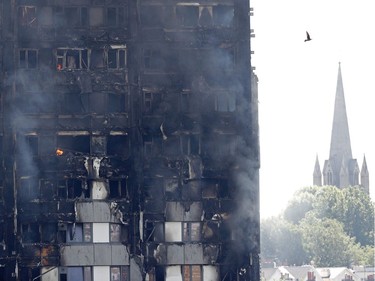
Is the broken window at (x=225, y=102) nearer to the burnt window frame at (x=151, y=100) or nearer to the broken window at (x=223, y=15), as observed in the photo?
the burnt window frame at (x=151, y=100)

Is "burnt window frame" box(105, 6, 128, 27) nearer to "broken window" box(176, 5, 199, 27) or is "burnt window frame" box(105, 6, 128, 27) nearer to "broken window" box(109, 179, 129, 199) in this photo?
"broken window" box(176, 5, 199, 27)

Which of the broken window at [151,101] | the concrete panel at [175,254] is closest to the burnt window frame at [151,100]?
the broken window at [151,101]

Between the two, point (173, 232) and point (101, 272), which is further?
point (173, 232)

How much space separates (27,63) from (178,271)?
12517mm

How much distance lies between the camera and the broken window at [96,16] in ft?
263

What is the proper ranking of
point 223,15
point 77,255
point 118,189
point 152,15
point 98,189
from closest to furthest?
point 77,255, point 118,189, point 98,189, point 152,15, point 223,15

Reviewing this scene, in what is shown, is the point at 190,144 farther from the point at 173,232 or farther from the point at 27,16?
the point at 27,16

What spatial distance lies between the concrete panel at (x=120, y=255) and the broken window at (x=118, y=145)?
4478 millimetres

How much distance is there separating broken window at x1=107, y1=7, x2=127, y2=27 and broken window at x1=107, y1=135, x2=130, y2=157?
5.52 m

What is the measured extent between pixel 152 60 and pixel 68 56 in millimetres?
4128

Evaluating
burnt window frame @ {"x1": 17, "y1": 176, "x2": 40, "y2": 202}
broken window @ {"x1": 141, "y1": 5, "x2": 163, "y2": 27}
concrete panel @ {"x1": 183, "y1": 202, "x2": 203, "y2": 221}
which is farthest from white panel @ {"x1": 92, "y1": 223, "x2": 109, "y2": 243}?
broken window @ {"x1": 141, "y1": 5, "x2": 163, "y2": 27}

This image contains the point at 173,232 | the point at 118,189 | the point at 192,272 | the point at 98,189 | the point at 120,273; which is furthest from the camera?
the point at 98,189

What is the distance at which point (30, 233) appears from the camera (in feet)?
262

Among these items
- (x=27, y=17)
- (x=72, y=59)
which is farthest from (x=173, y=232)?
(x=27, y=17)
